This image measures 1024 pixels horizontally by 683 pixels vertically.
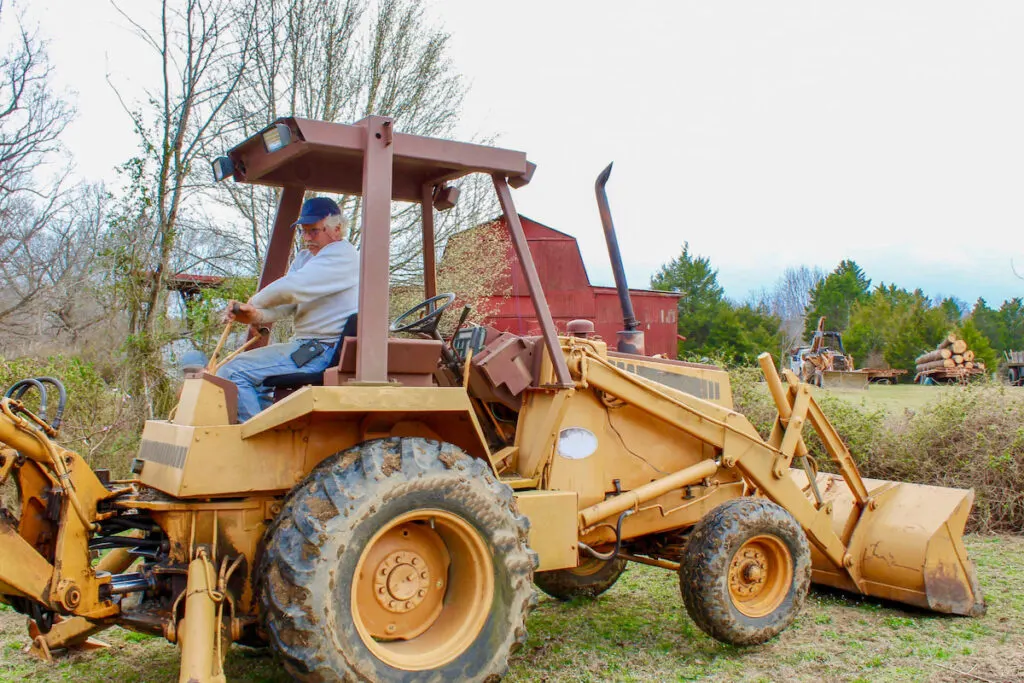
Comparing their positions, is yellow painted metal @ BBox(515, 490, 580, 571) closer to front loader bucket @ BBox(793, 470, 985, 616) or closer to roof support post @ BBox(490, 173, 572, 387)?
roof support post @ BBox(490, 173, 572, 387)

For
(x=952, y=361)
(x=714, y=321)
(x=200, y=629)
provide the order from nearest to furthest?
(x=200, y=629), (x=952, y=361), (x=714, y=321)

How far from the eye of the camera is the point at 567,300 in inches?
982

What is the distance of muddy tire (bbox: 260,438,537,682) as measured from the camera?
3.42 metres

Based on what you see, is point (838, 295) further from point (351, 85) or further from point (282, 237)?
point (282, 237)

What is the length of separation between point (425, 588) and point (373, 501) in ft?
1.87

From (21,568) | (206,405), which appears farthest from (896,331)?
(21,568)

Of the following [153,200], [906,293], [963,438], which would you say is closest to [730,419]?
[963,438]

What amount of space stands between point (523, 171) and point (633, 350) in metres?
1.89

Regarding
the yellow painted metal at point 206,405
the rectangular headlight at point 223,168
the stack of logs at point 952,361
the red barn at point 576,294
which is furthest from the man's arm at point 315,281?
the stack of logs at point 952,361

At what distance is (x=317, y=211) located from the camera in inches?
182

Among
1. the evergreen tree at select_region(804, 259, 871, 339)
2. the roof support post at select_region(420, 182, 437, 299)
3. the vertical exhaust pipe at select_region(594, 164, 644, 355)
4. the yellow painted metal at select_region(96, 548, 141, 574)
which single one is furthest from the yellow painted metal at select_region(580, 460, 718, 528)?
the evergreen tree at select_region(804, 259, 871, 339)

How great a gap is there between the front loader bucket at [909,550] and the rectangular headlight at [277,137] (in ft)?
14.7

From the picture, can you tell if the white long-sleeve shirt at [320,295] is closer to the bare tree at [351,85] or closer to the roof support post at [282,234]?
the roof support post at [282,234]

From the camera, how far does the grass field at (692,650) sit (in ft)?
15.1
